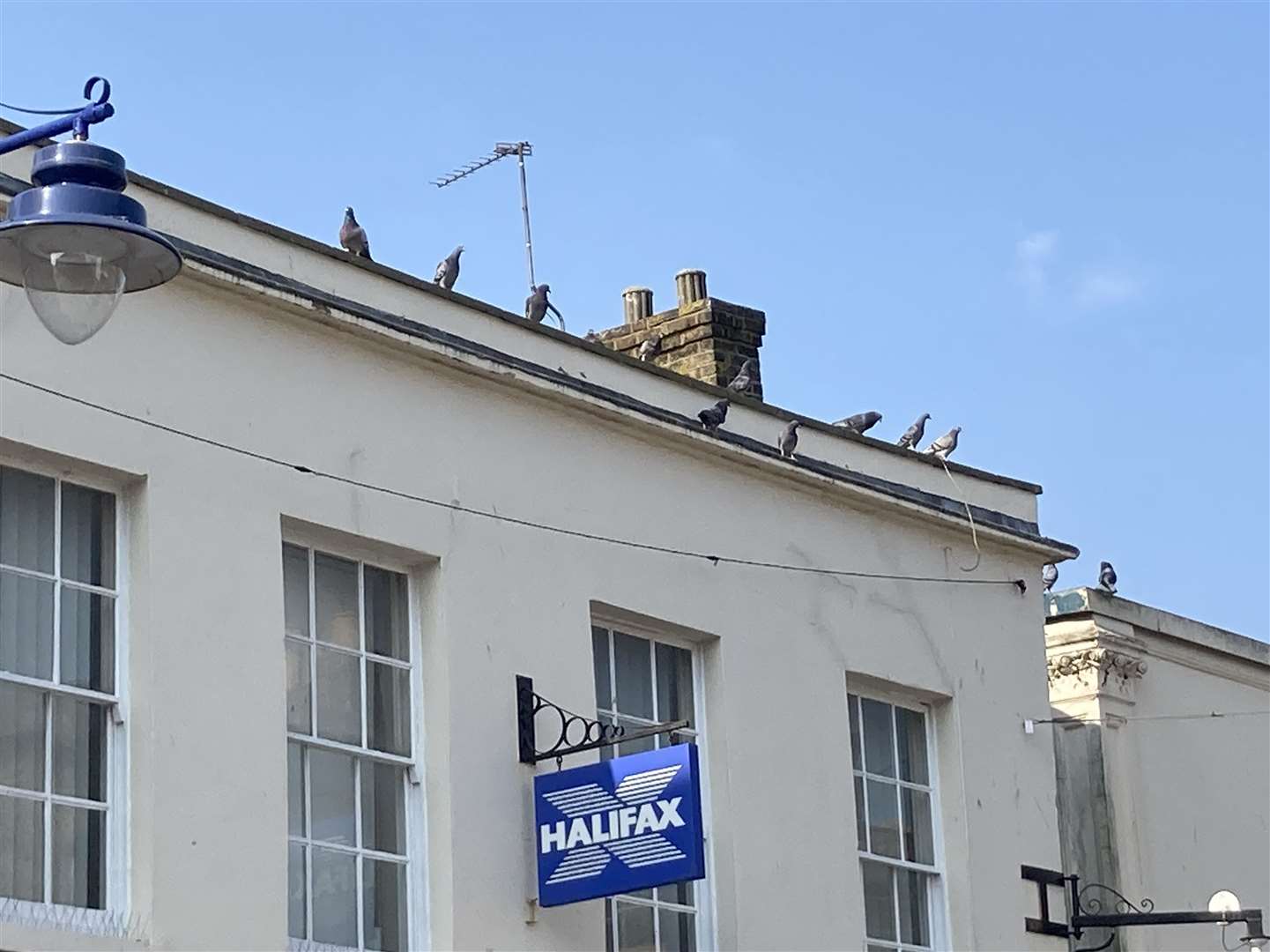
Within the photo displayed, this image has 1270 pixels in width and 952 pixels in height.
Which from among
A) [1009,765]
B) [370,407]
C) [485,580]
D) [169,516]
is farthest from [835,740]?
[169,516]

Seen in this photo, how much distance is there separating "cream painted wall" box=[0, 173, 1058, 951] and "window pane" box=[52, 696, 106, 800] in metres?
0.16

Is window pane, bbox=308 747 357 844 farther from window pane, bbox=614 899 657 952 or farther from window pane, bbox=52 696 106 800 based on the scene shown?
window pane, bbox=614 899 657 952

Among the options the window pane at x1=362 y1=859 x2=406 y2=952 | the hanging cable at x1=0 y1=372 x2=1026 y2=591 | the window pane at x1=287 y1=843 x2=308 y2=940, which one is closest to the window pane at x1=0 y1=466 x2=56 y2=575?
the hanging cable at x1=0 y1=372 x2=1026 y2=591

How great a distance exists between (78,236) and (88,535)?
3.79 metres

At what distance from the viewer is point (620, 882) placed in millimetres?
12945

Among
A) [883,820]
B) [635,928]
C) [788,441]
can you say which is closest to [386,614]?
[635,928]

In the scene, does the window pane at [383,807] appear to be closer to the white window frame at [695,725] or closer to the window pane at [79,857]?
the white window frame at [695,725]

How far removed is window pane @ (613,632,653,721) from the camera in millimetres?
15109

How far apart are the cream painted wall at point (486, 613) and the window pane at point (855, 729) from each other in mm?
249

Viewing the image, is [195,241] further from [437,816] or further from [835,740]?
[835,740]

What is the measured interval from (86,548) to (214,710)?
0.99 meters

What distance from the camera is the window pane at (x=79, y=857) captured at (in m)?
11.8

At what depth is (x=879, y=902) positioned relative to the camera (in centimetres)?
1623

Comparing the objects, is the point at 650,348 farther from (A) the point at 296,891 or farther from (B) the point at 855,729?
(A) the point at 296,891
